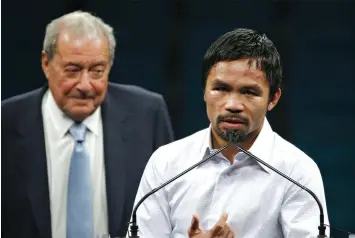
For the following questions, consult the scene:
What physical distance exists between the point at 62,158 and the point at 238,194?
0.84 meters

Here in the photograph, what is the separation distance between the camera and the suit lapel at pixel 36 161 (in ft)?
8.57

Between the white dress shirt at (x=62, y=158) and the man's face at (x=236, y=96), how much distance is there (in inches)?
29.3

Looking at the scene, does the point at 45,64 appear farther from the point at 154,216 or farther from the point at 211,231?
the point at 211,231

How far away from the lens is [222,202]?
2020 millimetres

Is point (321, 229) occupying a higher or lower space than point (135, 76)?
lower

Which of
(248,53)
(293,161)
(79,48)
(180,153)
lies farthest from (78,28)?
(293,161)

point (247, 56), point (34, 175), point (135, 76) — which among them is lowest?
point (34, 175)

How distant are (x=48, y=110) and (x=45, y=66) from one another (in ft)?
0.53

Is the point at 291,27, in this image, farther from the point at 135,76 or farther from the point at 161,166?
the point at 161,166

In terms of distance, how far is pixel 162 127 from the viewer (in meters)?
2.62

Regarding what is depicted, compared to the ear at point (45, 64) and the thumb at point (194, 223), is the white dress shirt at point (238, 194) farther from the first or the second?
the ear at point (45, 64)

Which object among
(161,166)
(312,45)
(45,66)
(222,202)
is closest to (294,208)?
(222,202)

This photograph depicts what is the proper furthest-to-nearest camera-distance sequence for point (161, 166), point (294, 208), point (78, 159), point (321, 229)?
point (78, 159)
point (161, 166)
point (294, 208)
point (321, 229)

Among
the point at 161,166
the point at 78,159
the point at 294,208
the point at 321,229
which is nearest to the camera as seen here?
the point at 321,229
